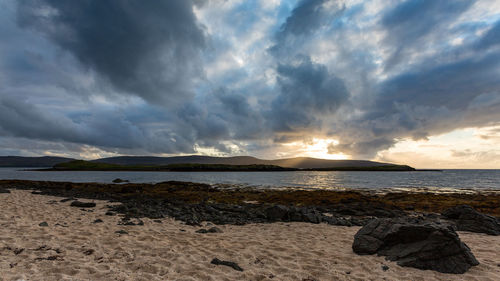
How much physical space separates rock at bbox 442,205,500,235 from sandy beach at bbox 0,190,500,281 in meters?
1.00

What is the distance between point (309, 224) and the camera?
14.8 metres

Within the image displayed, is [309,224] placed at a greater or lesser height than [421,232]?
lesser

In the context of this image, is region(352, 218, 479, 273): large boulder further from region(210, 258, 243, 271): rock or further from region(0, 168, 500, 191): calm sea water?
region(0, 168, 500, 191): calm sea water

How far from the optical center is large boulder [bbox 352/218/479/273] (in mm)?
7527

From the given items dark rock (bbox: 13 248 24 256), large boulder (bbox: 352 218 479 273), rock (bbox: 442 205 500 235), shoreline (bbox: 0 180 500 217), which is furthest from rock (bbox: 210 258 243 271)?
shoreline (bbox: 0 180 500 217)

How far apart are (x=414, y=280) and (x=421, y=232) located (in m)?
2.34

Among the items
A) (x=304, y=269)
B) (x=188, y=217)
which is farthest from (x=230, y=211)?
(x=304, y=269)

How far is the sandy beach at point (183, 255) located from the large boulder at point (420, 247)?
37 centimetres

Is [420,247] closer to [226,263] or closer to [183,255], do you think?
[226,263]

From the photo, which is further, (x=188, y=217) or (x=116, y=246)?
(x=188, y=217)

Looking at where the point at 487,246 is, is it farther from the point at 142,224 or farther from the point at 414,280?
the point at 142,224

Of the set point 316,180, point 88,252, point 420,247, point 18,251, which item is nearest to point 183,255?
point 88,252

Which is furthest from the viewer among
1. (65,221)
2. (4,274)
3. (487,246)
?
(65,221)

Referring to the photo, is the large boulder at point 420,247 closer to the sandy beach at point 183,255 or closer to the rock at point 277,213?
the sandy beach at point 183,255
